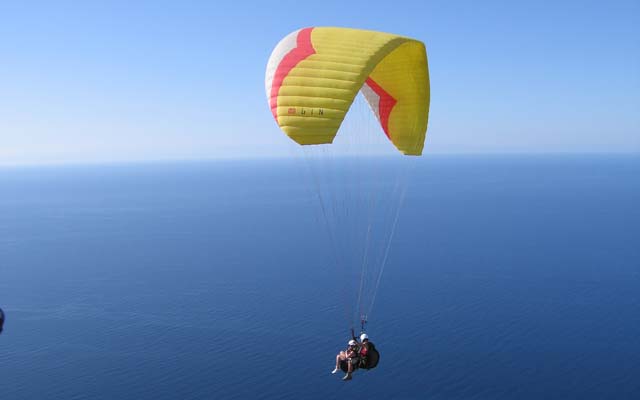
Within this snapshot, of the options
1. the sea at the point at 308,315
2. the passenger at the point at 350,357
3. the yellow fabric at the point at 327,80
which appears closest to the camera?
the yellow fabric at the point at 327,80

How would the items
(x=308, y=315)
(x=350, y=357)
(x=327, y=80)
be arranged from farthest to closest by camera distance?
(x=308, y=315) < (x=350, y=357) < (x=327, y=80)

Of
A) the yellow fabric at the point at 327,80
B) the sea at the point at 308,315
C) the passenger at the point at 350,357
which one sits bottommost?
the sea at the point at 308,315

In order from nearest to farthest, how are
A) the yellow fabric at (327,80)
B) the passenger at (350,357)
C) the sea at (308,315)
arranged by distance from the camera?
the yellow fabric at (327,80), the passenger at (350,357), the sea at (308,315)

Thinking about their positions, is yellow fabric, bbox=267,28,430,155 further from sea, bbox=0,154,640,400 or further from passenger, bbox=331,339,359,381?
sea, bbox=0,154,640,400

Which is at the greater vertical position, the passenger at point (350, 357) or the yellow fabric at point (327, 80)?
the yellow fabric at point (327, 80)

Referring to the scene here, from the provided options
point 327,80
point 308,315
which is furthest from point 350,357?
point 308,315

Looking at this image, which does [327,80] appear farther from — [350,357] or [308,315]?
[308,315]

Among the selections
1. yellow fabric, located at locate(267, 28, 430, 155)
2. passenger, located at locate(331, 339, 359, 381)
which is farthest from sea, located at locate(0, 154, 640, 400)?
yellow fabric, located at locate(267, 28, 430, 155)

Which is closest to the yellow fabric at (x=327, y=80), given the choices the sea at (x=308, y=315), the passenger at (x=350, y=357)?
the passenger at (x=350, y=357)

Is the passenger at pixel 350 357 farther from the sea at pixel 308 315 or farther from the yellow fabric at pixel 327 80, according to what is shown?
the sea at pixel 308 315
